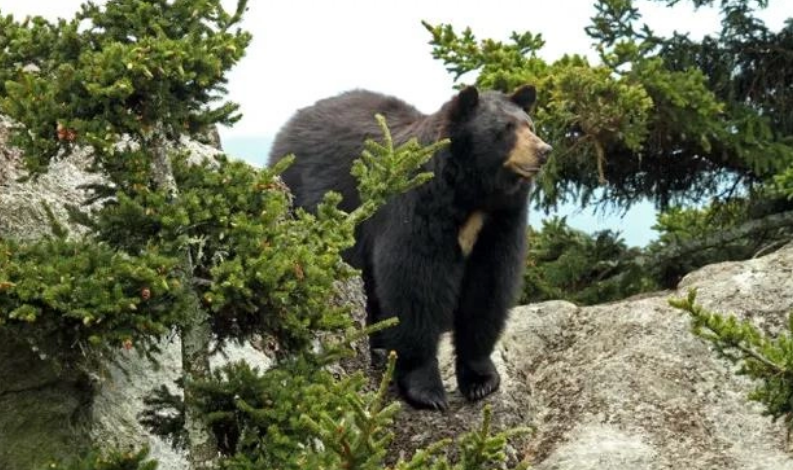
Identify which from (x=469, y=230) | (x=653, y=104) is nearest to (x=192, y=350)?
(x=469, y=230)

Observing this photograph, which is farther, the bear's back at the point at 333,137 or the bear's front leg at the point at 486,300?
the bear's back at the point at 333,137

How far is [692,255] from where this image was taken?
13469mm

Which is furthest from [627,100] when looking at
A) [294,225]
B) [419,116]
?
[294,225]

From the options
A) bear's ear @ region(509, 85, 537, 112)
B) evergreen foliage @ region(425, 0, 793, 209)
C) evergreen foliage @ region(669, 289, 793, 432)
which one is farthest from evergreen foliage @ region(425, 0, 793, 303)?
evergreen foliage @ region(669, 289, 793, 432)

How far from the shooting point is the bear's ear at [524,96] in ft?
30.0

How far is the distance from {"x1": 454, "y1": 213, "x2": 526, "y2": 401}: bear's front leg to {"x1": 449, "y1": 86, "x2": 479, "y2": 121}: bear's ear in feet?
2.18

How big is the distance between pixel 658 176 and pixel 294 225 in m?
9.52

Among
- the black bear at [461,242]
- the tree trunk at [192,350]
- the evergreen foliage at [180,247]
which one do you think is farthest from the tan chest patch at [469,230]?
the tree trunk at [192,350]

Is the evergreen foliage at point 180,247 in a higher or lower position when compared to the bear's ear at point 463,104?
lower

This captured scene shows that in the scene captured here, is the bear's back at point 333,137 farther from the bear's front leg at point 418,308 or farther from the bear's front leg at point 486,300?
the bear's front leg at point 486,300

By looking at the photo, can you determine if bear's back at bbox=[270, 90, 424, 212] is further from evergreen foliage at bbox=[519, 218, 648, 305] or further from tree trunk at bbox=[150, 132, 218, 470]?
tree trunk at bbox=[150, 132, 218, 470]

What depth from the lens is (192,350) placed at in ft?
17.4

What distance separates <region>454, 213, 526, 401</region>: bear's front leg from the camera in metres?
9.11

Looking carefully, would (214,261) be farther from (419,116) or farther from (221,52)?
(419,116)
